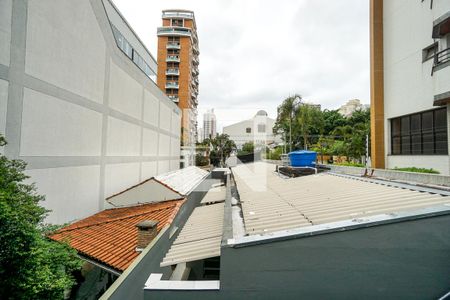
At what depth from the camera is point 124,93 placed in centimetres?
1493

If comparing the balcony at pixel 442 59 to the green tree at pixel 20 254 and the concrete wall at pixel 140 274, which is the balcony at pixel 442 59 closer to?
the concrete wall at pixel 140 274

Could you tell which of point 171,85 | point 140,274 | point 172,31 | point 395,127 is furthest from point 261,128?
point 140,274

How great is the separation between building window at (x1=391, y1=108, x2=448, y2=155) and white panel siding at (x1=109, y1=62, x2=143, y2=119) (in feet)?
60.7

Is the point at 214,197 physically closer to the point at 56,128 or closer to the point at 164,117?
the point at 56,128

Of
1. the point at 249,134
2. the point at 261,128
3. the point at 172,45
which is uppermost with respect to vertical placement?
the point at 172,45

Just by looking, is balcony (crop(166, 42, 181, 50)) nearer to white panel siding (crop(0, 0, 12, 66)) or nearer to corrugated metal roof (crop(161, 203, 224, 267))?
white panel siding (crop(0, 0, 12, 66))

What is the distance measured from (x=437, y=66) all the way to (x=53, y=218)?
18.8m

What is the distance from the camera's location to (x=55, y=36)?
9.10 metres

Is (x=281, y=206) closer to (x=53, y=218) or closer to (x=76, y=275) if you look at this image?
(x=53, y=218)

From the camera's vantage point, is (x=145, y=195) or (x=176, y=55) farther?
(x=176, y=55)

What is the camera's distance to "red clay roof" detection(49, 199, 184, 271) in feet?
23.6

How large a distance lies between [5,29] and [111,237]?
743 centimetres

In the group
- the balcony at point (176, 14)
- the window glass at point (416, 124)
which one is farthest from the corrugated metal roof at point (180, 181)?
the balcony at point (176, 14)

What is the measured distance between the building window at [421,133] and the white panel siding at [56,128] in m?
18.6
